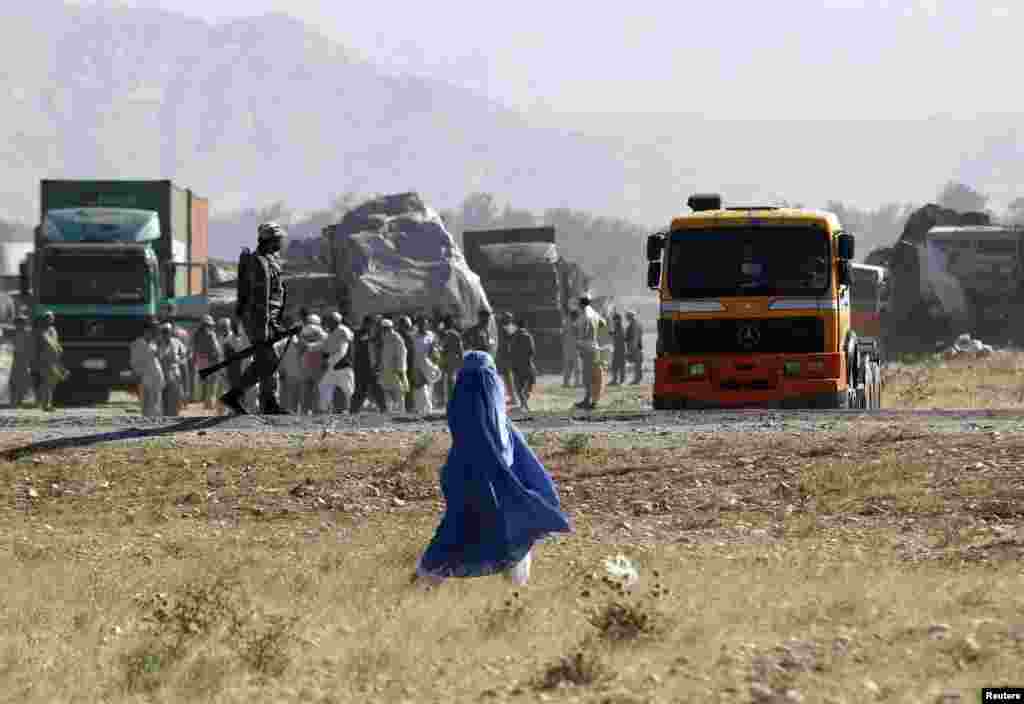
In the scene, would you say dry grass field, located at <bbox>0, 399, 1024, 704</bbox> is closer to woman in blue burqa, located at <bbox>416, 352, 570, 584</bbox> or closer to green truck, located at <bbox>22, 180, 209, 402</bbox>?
woman in blue burqa, located at <bbox>416, 352, 570, 584</bbox>

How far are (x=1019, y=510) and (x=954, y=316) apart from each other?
3492cm

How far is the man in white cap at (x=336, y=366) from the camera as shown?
2466cm

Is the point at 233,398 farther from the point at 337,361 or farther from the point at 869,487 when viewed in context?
the point at 869,487

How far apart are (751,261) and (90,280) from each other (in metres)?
15.1

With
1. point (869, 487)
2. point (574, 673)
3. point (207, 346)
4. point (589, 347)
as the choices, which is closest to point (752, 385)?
point (869, 487)

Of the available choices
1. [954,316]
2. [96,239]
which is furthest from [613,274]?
[96,239]

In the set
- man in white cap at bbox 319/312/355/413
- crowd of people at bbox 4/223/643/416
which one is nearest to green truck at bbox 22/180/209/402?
crowd of people at bbox 4/223/643/416

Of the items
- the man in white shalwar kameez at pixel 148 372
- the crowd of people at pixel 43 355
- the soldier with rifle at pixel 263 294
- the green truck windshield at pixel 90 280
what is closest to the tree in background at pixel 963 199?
the green truck windshield at pixel 90 280

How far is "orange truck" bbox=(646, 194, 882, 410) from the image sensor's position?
2112cm

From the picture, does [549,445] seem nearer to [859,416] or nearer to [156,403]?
[859,416]

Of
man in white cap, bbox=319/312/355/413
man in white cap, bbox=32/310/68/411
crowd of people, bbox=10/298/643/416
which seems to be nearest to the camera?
man in white cap, bbox=319/312/355/413

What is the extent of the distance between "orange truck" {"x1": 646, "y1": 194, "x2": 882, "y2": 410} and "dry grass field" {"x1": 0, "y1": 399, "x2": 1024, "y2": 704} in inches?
94.7

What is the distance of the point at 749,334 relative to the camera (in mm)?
21328

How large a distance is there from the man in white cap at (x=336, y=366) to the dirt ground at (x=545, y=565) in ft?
A: 14.4
